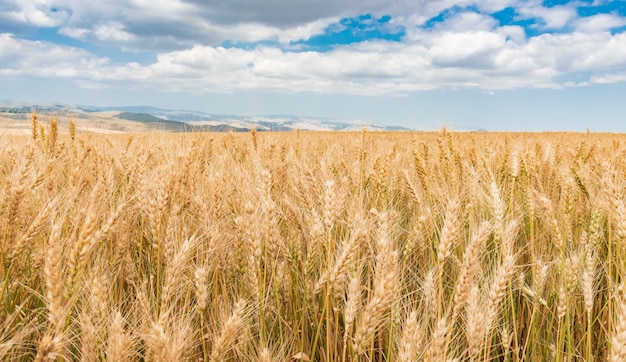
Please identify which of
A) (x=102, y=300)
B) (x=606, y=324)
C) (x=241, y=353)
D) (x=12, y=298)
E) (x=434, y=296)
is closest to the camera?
(x=102, y=300)

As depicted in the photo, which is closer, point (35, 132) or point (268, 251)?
point (268, 251)

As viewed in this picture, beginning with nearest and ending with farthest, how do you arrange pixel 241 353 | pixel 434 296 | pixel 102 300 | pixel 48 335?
pixel 48 335, pixel 102 300, pixel 241 353, pixel 434 296

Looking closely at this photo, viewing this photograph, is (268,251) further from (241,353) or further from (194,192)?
(194,192)

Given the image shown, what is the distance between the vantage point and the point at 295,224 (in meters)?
2.20

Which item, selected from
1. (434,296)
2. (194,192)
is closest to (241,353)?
(434,296)

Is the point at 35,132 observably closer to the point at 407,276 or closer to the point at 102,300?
the point at 102,300

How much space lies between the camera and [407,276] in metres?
2.19

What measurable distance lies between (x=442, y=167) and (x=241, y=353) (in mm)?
2443

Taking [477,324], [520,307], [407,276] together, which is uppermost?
[477,324]

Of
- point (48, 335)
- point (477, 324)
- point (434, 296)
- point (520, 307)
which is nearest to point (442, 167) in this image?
point (520, 307)

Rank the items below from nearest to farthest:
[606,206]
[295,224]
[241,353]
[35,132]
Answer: [241,353] → [606,206] → [295,224] → [35,132]

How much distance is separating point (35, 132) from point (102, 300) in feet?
9.02

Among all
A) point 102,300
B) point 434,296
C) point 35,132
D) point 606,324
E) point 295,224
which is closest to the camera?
point 102,300

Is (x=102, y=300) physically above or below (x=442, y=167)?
below
